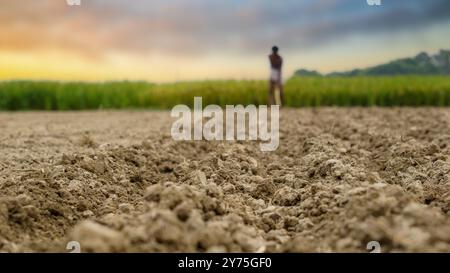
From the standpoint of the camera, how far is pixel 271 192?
20.1 ft

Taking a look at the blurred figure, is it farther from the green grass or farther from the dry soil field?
the dry soil field

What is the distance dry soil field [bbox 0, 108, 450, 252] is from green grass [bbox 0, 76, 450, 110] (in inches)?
377

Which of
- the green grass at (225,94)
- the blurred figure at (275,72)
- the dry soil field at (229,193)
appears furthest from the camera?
the green grass at (225,94)

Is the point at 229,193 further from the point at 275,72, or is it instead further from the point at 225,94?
the point at 225,94

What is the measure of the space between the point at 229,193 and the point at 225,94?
1562cm

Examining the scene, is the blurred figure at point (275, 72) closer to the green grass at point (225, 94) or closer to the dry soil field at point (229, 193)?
the green grass at point (225, 94)

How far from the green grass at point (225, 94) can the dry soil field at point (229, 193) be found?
31.4 ft

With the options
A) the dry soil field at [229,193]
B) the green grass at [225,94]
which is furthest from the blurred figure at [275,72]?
the dry soil field at [229,193]

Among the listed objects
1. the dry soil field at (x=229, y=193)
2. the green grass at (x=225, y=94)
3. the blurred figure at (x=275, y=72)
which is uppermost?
the blurred figure at (x=275, y=72)

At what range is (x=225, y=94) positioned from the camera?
843 inches

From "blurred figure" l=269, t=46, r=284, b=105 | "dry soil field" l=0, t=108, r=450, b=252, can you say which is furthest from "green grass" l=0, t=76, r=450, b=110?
"dry soil field" l=0, t=108, r=450, b=252

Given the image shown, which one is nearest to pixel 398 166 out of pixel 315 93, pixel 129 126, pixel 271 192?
pixel 271 192

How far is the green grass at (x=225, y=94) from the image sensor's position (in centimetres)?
2134
